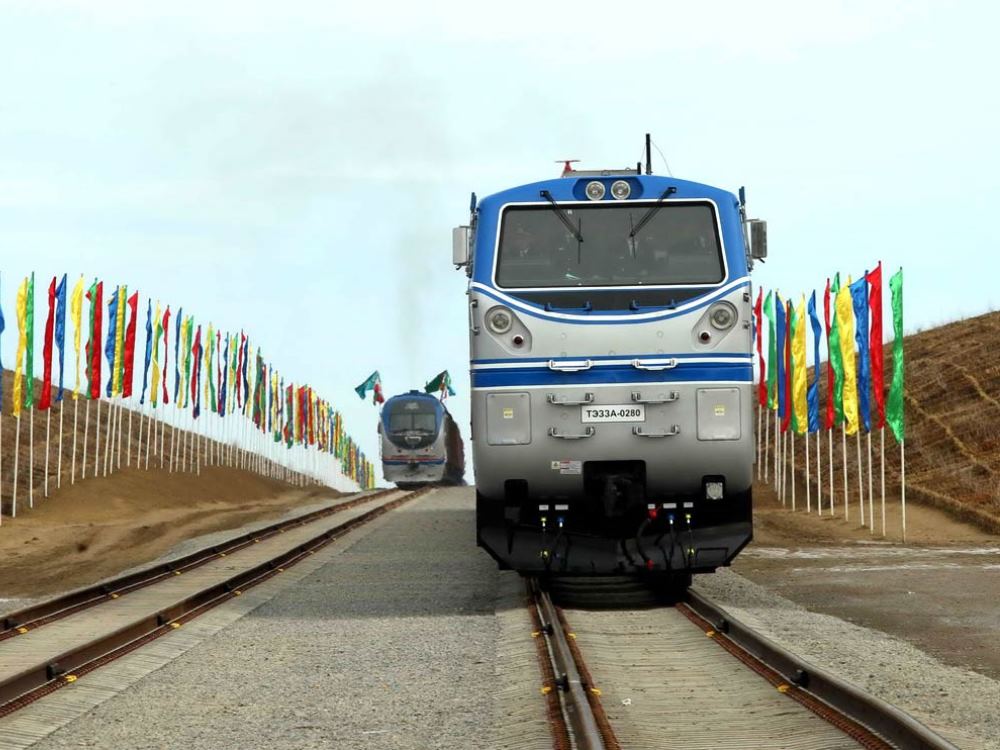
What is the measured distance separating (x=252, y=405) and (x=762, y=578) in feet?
179

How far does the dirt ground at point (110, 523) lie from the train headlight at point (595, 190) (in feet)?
34.3

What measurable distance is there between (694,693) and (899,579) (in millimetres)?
10357

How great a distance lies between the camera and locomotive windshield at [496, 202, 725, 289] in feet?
45.0

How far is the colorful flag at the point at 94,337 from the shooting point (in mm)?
48156

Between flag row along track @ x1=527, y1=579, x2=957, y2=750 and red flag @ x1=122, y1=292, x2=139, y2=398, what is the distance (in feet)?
129

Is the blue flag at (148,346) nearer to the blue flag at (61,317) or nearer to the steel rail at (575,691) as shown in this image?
the blue flag at (61,317)

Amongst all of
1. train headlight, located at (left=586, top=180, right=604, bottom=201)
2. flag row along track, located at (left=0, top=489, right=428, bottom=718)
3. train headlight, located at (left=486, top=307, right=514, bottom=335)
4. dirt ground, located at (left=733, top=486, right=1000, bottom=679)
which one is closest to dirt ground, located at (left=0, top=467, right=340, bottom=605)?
flag row along track, located at (left=0, top=489, right=428, bottom=718)

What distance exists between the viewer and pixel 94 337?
1909 inches

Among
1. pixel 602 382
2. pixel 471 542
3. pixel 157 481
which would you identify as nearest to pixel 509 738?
pixel 602 382

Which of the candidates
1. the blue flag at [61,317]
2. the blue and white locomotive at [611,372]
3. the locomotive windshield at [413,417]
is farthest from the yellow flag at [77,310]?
the blue and white locomotive at [611,372]

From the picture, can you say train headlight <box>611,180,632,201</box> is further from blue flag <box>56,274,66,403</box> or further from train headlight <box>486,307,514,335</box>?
blue flag <box>56,274,66,403</box>

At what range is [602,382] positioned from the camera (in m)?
13.2

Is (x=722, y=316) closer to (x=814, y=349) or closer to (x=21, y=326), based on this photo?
(x=814, y=349)

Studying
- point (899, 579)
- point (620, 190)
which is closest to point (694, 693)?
point (620, 190)
